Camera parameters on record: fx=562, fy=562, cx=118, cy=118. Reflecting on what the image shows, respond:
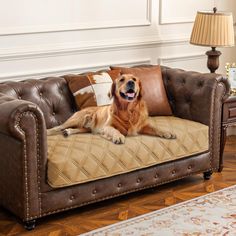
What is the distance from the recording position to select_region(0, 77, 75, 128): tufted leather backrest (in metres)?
3.67

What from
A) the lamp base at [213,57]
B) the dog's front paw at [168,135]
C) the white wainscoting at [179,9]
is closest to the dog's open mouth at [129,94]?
the dog's front paw at [168,135]

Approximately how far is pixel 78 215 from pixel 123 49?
1.61 meters

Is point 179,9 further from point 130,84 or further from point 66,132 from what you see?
point 66,132

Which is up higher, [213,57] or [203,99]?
[213,57]

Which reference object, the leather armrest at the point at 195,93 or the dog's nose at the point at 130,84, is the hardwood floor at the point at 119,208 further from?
the dog's nose at the point at 130,84

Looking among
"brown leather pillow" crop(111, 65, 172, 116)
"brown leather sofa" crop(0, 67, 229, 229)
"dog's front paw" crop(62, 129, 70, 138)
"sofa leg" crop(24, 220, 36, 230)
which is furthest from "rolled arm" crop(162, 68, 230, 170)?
"sofa leg" crop(24, 220, 36, 230)

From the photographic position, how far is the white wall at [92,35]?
12.8 ft

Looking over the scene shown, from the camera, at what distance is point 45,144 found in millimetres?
3154

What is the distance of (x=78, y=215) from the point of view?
347 centimetres

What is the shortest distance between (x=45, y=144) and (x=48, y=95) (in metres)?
0.71

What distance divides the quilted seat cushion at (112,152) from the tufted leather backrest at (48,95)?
273 mm

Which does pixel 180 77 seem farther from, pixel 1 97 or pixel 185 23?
pixel 1 97

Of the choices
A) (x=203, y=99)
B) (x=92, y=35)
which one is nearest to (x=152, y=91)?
(x=203, y=99)

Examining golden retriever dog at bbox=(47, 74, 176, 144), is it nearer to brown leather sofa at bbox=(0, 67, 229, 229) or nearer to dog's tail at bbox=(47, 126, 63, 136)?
dog's tail at bbox=(47, 126, 63, 136)
